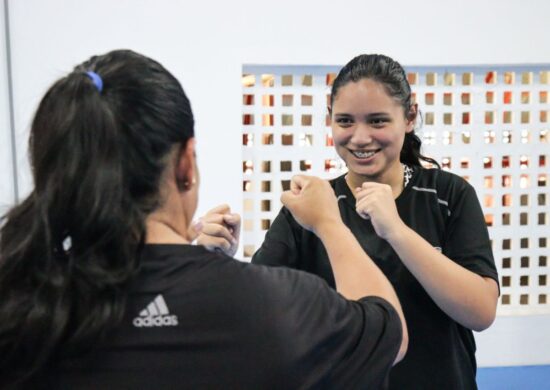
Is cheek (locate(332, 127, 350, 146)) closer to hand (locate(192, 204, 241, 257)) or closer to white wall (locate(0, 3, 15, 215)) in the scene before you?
hand (locate(192, 204, 241, 257))

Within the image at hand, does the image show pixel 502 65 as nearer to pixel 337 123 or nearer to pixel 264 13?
pixel 264 13

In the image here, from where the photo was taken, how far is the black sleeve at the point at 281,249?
1.11 metres

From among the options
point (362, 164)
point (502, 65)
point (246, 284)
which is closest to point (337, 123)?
point (362, 164)

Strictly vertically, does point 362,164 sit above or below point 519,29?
below

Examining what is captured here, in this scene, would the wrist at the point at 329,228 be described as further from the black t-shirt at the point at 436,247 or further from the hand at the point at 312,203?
the black t-shirt at the point at 436,247

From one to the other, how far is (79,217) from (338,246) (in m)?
0.36

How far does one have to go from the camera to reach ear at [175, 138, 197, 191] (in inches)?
25.9

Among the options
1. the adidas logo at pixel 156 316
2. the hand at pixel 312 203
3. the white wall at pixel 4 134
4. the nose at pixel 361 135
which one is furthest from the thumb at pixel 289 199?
the white wall at pixel 4 134

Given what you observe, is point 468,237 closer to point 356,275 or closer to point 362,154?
point 362,154

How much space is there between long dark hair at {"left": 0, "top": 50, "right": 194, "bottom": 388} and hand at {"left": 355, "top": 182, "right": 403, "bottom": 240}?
447 millimetres

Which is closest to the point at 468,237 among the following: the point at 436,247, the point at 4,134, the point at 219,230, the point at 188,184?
the point at 436,247

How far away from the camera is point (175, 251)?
62cm

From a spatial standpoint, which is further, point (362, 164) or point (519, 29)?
point (519, 29)

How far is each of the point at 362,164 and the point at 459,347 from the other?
1.26 feet
